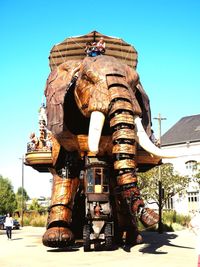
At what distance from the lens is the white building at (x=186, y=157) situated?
138 ft

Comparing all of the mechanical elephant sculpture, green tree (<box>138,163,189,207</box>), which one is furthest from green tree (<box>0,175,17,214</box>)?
the mechanical elephant sculpture

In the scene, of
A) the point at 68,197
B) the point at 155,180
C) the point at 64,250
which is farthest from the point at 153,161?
the point at 155,180

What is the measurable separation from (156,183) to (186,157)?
1027 cm

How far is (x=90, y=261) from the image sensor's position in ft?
34.5

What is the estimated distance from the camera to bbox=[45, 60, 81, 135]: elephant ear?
11.1 metres

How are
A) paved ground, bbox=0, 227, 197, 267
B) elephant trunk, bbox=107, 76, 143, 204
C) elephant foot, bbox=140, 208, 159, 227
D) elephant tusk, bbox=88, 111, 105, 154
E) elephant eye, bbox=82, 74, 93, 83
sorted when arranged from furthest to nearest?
elephant eye, bbox=82, 74, 93, 83 < paved ground, bbox=0, 227, 197, 267 < elephant tusk, bbox=88, 111, 105, 154 < elephant trunk, bbox=107, 76, 143, 204 < elephant foot, bbox=140, 208, 159, 227

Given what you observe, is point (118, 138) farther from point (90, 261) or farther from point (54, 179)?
point (54, 179)

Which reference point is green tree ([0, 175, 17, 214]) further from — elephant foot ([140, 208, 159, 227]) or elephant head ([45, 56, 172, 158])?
elephant foot ([140, 208, 159, 227])

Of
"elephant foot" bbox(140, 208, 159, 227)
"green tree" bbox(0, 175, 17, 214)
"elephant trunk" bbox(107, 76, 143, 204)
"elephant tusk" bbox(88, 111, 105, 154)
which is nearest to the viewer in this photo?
"elephant foot" bbox(140, 208, 159, 227)

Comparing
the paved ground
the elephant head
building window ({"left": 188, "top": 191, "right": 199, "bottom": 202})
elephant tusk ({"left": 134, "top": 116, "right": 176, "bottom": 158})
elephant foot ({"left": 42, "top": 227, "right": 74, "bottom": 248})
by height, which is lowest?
the paved ground

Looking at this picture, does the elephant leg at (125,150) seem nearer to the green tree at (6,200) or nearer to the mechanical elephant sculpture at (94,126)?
the mechanical elephant sculpture at (94,126)

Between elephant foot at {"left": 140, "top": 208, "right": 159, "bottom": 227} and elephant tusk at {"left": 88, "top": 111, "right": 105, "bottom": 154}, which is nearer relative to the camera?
elephant foot at {"left": 140, "top": 208, "right": 159, "bottom": 227}

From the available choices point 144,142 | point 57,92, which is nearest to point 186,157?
point 57,92

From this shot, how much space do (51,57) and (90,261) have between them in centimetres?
689
